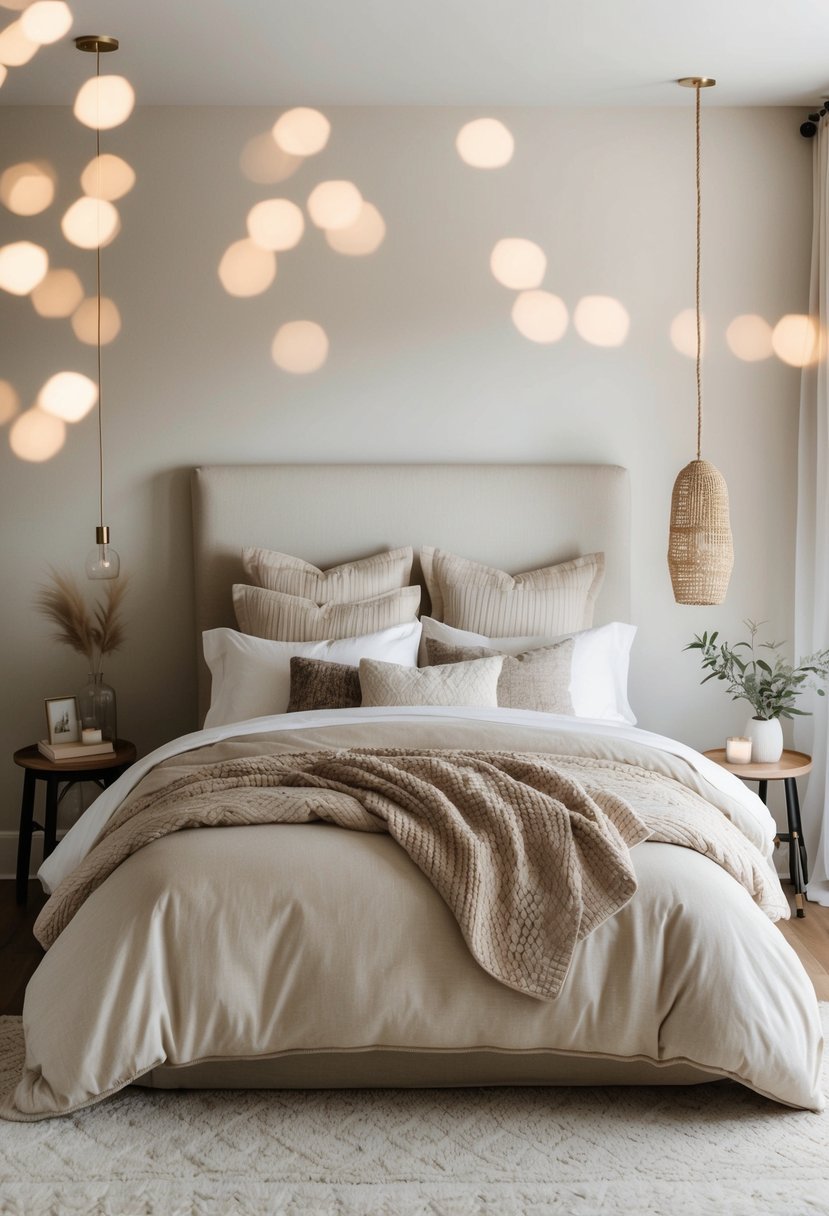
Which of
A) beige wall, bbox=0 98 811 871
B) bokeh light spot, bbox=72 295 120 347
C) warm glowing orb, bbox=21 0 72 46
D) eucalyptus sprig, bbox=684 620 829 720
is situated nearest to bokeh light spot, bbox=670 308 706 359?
beige wall, bbox=0 98 811 871

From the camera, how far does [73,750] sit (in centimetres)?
398

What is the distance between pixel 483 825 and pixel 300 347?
233 cm

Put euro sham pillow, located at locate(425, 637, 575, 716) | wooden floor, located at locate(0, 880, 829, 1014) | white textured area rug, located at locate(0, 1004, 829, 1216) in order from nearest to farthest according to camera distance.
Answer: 1. white textured area rug, located at locate(0, 1004, 829, 1216)
2. wooden floor, located at locate(0, 880, 829, 1014)
3. euro sham pillow, located at locate(425, 637, 575, 716)

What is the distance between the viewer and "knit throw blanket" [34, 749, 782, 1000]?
242cm

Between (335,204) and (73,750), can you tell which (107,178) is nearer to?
(335,204)

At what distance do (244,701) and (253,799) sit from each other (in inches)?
43.3

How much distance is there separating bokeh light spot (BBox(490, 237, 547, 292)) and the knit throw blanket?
2074mm

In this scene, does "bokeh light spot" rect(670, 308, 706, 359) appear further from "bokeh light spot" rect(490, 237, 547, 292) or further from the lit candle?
the lit candle

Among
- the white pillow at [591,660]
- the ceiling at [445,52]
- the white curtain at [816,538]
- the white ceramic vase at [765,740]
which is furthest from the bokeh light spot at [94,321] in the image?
the white ceramic vase at [765,740]

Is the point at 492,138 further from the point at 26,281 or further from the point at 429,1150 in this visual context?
the point at 429,1150

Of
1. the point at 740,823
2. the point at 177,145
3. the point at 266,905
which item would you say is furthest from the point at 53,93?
the point at 740,823

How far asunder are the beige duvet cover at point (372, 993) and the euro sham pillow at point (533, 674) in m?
1.24

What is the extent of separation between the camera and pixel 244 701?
150 inches

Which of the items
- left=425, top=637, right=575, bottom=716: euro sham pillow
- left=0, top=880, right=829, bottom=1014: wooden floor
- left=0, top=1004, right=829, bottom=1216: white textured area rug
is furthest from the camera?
left=425, top=637, right=575, bottom=716: euro sham pillow
